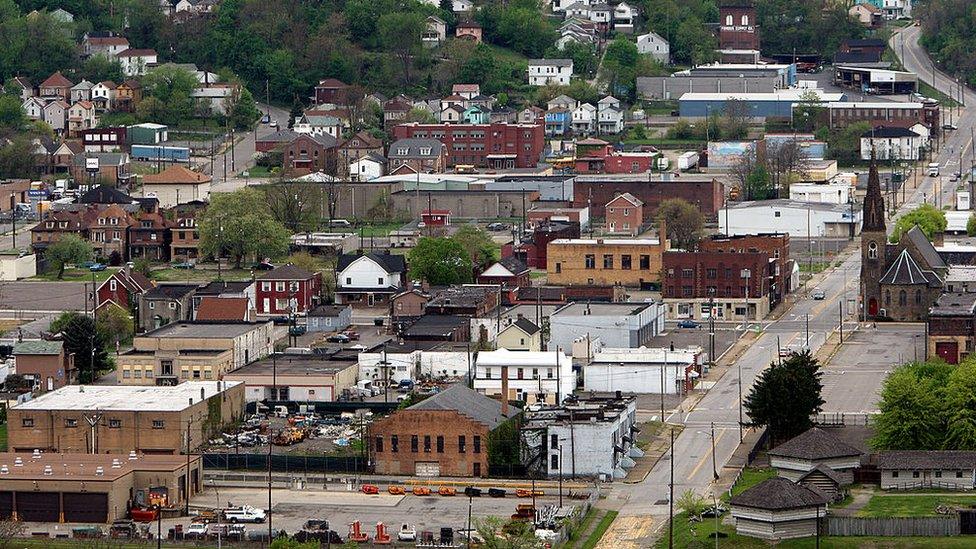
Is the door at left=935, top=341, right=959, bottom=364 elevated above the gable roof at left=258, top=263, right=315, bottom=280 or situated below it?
below

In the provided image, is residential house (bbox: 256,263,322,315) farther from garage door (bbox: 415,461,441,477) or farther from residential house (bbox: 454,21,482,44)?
residential house (bbox: 454,21,482,44)

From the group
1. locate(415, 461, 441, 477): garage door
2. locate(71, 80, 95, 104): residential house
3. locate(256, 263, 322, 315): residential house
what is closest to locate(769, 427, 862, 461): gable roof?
locate(415, 461, 441, 477): garage door

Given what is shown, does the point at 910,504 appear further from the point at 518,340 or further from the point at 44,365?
the point at 44,365

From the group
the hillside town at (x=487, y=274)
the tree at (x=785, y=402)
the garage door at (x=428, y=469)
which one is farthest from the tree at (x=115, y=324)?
the tree at (x=785, y=402)

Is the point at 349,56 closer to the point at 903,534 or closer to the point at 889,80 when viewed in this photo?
the point at 889,80

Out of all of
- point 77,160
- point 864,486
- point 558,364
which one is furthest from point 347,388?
point 77,160

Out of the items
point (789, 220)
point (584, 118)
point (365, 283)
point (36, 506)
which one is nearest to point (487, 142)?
point (584, 118)

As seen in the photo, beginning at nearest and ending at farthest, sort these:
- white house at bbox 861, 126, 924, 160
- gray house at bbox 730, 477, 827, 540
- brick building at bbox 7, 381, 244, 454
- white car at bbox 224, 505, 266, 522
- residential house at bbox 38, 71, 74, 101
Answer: gray house at bbox 730, 477, 827, 540 < white car at bbox 224, 505, 266, 522 < brick building at bbox 7, 381, 244, 454 < white house at bbox 861, 126, 924, 160 < residential house at bbox 38, 71, 74, 101
